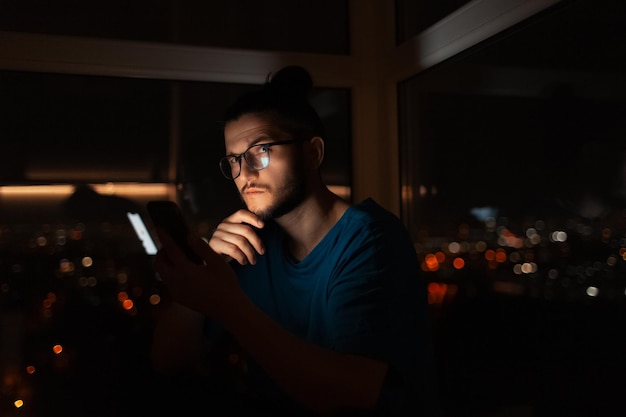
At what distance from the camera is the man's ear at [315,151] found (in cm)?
105

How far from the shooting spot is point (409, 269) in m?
0.95

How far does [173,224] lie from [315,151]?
0.30m

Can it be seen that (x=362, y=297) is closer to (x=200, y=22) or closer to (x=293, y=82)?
(x=293, y=82)

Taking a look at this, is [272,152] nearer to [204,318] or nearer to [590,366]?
[204,318]

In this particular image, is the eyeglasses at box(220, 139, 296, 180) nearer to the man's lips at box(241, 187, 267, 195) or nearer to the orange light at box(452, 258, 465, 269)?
the man's lips at box(241, 187, 267, 195)

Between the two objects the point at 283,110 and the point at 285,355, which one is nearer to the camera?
the point at 285,355

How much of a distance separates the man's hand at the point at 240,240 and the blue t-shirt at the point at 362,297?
96mm

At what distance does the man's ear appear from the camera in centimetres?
105

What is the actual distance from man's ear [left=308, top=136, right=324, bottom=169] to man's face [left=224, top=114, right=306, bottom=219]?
0.09 feet

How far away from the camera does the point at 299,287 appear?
1051 millimetres

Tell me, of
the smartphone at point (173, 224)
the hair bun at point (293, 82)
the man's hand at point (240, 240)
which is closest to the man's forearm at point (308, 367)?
the smartphone at point (173, 224)

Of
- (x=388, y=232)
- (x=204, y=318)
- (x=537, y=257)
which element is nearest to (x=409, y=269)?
(x=388, y=232)

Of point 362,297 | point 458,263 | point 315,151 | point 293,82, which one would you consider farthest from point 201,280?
point 458,263

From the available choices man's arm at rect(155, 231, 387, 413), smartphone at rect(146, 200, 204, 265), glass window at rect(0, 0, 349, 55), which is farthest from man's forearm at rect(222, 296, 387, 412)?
glass window at rect(0, 0, 349, 55)
